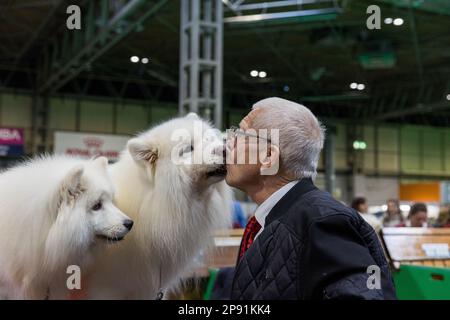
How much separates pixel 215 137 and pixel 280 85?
17427 millimetres

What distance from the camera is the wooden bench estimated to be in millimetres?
4539

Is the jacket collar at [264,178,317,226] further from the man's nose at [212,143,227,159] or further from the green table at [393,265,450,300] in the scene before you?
the green table at [393,265,450,300]

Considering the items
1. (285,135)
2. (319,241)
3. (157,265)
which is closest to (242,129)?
(285,135)

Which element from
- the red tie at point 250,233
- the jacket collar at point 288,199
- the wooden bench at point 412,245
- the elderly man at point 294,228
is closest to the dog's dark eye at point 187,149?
the elderly man at point 294,228

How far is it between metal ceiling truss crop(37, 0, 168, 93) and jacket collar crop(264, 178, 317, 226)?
9228 millimetres

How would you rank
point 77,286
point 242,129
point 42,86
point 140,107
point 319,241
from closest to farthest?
point 319,241 < point 242,129 < point 77,286 < point 42,86 < point 140,107

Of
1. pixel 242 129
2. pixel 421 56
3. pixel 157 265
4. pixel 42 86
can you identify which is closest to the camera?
pixel 242 129

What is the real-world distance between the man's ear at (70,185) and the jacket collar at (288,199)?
1.51 m

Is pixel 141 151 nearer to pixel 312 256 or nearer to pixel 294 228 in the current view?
pixel 294 228

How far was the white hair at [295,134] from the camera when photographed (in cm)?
164

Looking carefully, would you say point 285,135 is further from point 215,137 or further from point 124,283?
point 124,283

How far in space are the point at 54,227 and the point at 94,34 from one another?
1079 cm

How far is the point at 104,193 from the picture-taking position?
2.86m

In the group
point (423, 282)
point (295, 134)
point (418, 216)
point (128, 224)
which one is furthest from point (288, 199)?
point (418, 216)
